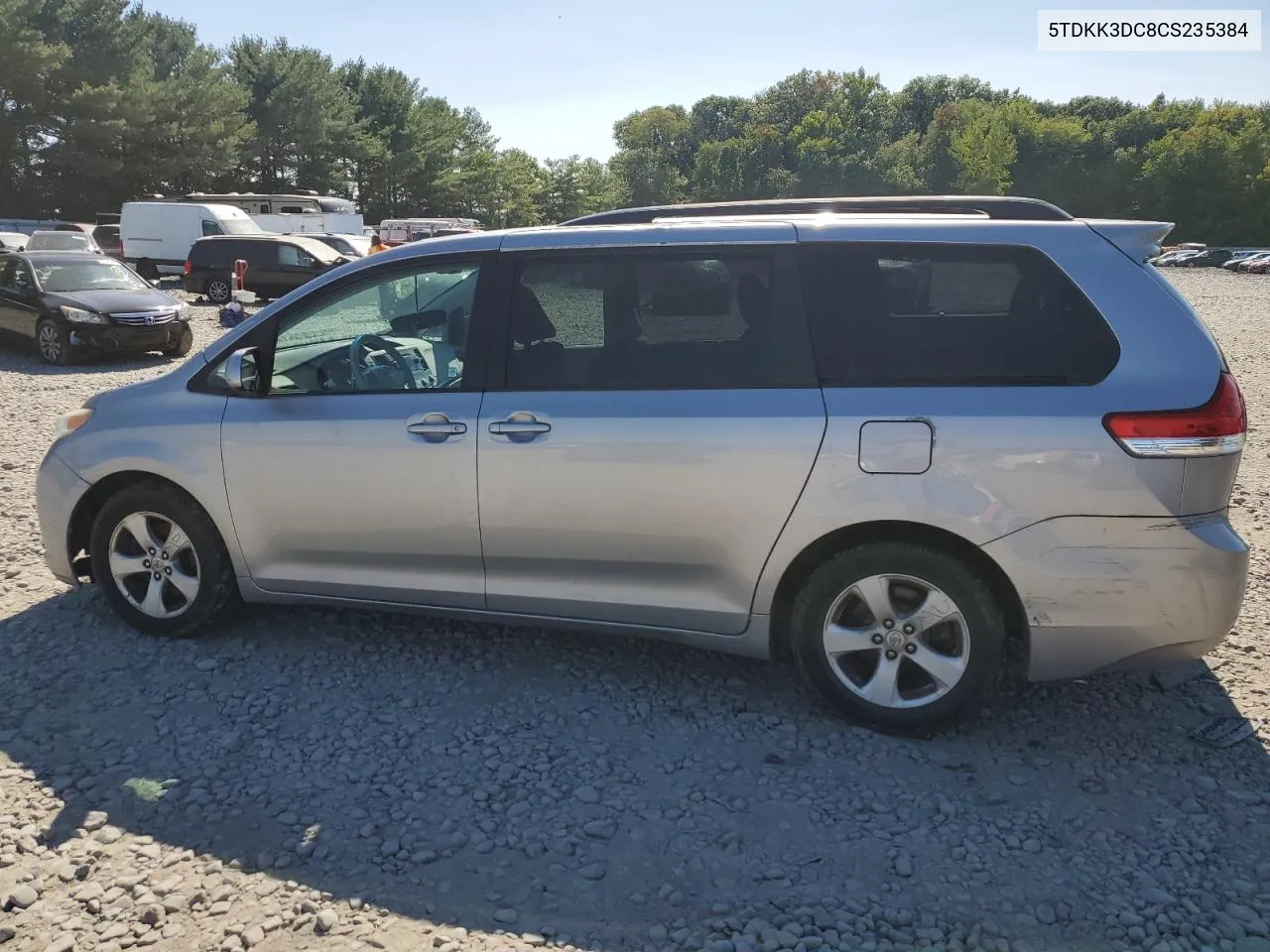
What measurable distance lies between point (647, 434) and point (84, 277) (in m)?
13.3

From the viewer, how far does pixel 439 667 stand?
4301 mm

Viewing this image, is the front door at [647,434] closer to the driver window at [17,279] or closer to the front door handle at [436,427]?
the front door handle at [436,427]

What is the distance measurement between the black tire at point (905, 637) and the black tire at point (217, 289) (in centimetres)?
2129

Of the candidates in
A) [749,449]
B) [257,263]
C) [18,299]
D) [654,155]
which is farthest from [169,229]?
[654,155]

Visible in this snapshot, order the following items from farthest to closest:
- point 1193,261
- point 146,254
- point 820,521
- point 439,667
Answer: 1. point 1193,261
2. point 146,254
3. point 439,667
4. point 820,521

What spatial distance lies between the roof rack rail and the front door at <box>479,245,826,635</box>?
0.51 m

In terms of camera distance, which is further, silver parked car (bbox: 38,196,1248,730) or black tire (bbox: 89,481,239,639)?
black tire (bbox: 89,481,239,639)

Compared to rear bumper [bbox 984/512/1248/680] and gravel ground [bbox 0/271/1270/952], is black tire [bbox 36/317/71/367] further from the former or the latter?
rear bumper [bbox 984/512/1248/680]

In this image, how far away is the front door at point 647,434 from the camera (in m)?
3.62

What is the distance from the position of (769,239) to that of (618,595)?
1.48 metres

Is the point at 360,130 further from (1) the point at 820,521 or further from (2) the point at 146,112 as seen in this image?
(1) the point at 820,521

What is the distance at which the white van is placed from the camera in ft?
84.9

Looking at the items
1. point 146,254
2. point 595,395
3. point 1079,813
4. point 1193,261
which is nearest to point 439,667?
point 595,395

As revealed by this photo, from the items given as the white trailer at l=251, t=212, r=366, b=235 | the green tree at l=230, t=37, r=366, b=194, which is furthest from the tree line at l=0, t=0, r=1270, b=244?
the white trailer at l=251, t=212, r=366, b=235
